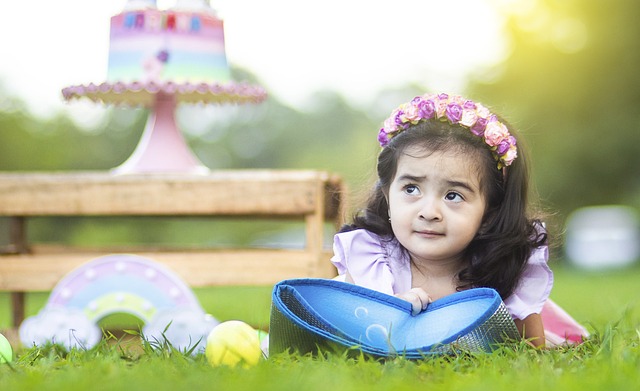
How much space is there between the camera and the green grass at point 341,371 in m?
1.58

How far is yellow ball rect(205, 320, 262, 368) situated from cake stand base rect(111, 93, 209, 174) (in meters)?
1.50

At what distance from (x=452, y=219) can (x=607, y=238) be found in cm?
1072

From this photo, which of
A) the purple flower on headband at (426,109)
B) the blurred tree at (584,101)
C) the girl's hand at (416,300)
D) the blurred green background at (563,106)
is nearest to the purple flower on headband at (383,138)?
the purple flower on headband at (426,109)

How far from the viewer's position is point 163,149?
3639 mm

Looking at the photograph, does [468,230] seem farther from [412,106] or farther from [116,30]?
[116,30]

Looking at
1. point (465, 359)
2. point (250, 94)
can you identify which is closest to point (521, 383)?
point (465, 359)

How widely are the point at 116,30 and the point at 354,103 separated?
83.4ft

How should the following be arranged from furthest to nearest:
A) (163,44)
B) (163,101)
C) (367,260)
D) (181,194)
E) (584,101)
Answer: (584,101), (163,101), (163,44), (181,194), (367,260)

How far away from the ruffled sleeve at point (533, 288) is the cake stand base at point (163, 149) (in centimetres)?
150

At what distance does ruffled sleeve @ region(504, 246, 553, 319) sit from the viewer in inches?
98.8

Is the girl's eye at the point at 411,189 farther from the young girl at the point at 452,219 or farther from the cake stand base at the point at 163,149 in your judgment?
the cake stand base at the point at 163,149

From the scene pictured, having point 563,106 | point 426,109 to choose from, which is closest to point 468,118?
point 426,109

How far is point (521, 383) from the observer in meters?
1.62

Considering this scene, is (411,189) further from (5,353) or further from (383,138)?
(5,353)
